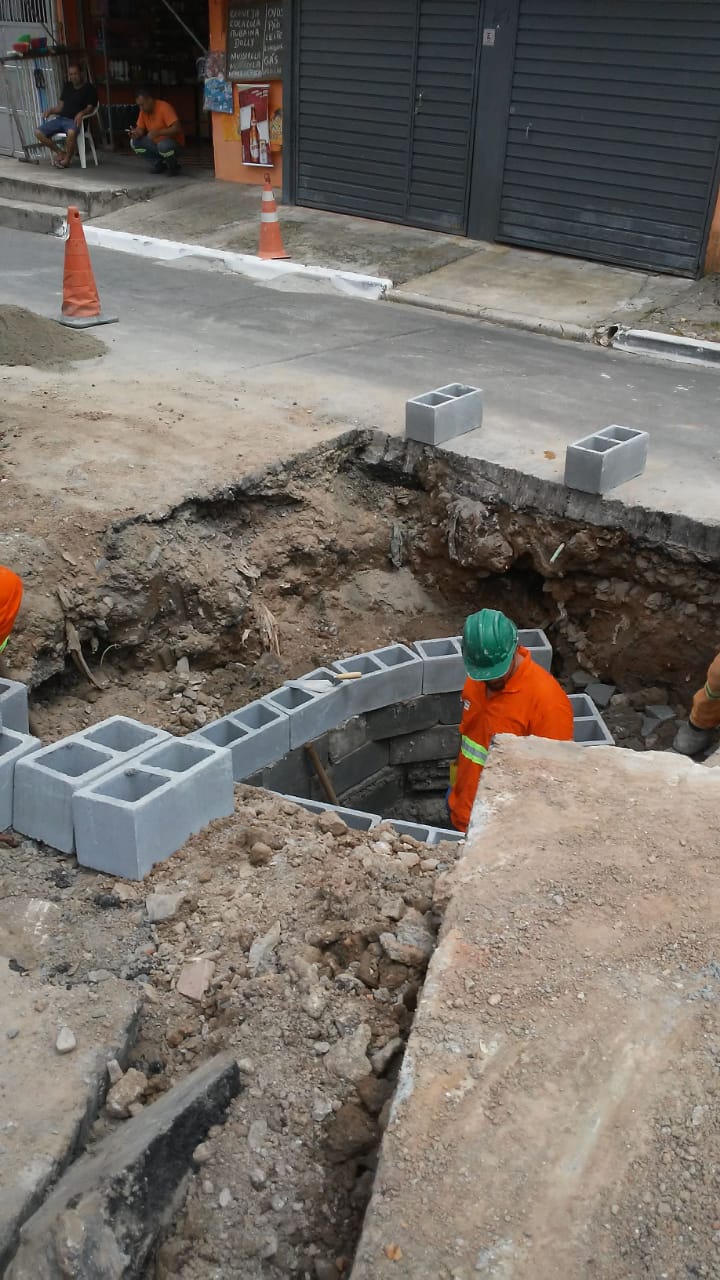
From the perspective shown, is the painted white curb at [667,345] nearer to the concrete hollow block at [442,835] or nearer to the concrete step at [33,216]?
the concrete hollow block at [442,835]

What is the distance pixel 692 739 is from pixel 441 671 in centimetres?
142

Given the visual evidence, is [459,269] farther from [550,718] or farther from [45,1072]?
[45,1072]

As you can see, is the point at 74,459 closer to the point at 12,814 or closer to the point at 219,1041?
the point at 12,814

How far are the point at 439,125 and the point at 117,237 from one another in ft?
Result: 12.5

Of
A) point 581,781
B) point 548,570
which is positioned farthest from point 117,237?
point 581,781

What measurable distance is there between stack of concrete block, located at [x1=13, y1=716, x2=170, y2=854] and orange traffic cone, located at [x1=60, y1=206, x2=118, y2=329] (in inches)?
241

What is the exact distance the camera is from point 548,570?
6617 millimetres

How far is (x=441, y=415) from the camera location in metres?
6.84

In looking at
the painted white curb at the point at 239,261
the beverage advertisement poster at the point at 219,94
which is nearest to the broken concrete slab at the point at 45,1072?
the painted white curb at the point at 239,261

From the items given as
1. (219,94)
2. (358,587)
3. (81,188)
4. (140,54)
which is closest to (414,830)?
(358,587)

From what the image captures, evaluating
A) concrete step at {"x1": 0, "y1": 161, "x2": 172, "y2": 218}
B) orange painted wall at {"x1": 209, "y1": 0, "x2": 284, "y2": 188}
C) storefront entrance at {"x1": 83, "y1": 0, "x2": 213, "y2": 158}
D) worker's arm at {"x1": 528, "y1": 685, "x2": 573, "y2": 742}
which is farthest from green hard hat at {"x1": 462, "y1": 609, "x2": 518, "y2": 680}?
storefront entrance at {"x1": 83, "y1": 0, "x2": 213, "y2": 158}

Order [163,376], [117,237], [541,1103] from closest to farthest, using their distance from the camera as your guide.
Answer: [541,1103] < [163,376] < [117,237]

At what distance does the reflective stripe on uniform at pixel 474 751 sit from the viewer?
478cm

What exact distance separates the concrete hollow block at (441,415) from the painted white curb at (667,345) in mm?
2962
